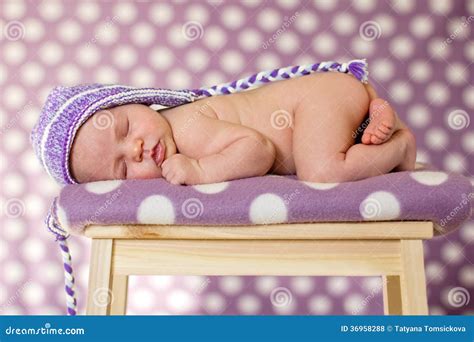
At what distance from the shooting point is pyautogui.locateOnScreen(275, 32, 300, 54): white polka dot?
1855 millimetres

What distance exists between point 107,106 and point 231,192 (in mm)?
375

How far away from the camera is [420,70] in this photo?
5.97 feet

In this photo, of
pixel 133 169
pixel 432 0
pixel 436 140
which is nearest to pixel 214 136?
pixel 133 169

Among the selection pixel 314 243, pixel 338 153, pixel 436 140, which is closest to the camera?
pixel 314 243

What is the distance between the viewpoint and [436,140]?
1799mm

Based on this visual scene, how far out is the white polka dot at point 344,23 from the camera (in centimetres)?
184

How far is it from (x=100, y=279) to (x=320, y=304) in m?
1.00

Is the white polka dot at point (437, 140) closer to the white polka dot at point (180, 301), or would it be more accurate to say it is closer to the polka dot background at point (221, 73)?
the polka dot background at point (221, 73)

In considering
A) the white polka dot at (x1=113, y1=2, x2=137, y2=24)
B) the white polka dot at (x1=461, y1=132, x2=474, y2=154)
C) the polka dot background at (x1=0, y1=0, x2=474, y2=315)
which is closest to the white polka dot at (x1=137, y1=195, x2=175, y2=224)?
the polka dot background at (x1=0, y1=0, x2=474, y2=315)

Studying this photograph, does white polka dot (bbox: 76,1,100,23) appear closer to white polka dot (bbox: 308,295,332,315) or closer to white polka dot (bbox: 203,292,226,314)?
white polka dot (bbox: 203,292,226,314)

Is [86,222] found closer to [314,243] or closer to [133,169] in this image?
[133,169]

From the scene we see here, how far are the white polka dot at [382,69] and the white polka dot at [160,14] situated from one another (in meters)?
0.68

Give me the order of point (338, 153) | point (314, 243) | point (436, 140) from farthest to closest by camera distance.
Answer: point (436, 140)
point (338, 153)
point (314, 243)

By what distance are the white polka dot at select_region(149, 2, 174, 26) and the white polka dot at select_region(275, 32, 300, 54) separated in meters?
0.37
